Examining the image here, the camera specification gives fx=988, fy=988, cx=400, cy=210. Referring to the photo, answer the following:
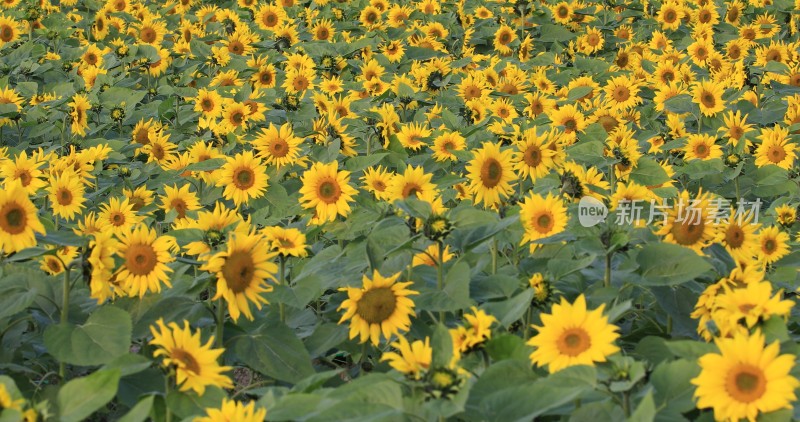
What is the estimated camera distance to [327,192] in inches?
165

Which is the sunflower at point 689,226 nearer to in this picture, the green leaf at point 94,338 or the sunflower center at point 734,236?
the sunflower center at point 734,236

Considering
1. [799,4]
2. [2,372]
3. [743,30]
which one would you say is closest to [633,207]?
[2,372]

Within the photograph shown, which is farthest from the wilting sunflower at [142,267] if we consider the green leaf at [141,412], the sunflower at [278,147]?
the sunflower at [278,147]

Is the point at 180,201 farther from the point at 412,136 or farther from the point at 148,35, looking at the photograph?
the point at 148,35

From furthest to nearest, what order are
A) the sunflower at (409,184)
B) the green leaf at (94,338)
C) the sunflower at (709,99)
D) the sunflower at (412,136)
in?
1. the sunflower at (709,99)
2. the sunflower at (412,136)
3. the sunflower at (409,184)
4. the green leaf at (94,338)

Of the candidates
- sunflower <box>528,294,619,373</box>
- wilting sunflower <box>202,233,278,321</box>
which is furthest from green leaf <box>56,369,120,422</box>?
sunflower <box>528,294,619,373</box>

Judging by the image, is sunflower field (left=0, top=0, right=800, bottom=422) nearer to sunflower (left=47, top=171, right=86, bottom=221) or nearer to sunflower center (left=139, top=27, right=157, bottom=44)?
sunflower (left=47, top=171, right=86, bottom=221)

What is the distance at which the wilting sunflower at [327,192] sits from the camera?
164 inches

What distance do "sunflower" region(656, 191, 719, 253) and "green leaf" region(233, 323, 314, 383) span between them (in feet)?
4.47

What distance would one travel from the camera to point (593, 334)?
276 centimetres

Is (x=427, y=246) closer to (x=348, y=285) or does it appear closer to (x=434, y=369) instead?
(x=348, y=285)

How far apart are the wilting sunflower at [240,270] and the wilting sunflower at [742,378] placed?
4.54 ft

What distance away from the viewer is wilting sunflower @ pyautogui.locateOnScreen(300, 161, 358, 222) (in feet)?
13.6

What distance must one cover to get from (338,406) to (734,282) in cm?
134
